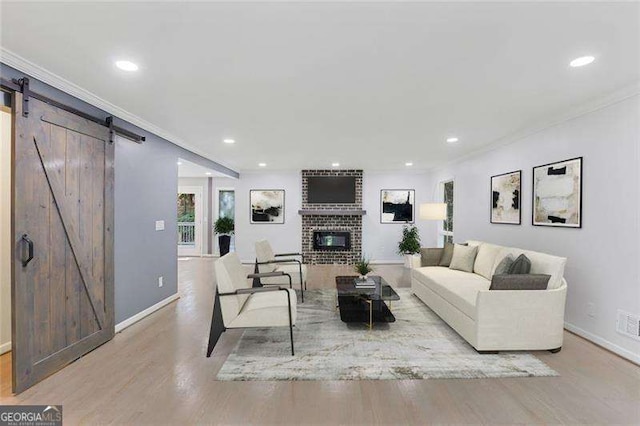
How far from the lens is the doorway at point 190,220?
8930mm

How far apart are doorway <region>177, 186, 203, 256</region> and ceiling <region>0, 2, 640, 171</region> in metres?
5.52

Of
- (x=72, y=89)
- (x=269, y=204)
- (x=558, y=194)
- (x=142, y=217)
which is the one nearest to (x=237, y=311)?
(x=142, y=217)

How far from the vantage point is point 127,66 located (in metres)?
2.28

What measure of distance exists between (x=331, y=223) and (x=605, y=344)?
222 inches

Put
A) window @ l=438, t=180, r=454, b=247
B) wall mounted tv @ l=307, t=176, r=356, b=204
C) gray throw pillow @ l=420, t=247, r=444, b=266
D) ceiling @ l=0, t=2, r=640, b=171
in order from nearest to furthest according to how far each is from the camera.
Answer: ceiling @ l=0, t=2, r=640, b=171 → gray throw pillow @ l=420, t=247, r=444, b=266 → window @ l=438, t=180, r=454, b=247 → wall mounted tv @ l=307, t=176, r=356, b=204

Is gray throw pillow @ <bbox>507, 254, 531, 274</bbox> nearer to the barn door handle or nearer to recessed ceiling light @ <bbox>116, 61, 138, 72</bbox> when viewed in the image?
recessed ceiling light @ <bbox>116, 61, 138, 72</bbox>

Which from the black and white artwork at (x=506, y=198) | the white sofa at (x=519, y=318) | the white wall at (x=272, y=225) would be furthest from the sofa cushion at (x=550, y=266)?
the white wall at (x=272, y=225)

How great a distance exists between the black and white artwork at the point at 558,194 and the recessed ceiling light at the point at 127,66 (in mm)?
4420

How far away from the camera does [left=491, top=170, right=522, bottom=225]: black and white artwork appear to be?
423cm

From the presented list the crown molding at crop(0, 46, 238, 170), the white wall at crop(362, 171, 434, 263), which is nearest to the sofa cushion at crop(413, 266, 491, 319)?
the white wall at crop(362, 171, 434, 263)

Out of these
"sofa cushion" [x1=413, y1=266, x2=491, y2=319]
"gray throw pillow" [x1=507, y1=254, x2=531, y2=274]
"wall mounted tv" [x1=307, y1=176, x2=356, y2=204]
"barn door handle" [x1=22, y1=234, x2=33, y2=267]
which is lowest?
"sofa cushion" [x1=413, y1=266, x2=491, y2=319]

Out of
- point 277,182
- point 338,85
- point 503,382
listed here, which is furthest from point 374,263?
point 338,85

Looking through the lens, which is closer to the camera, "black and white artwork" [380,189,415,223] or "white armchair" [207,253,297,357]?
"white armchair" [207,253,297,357]

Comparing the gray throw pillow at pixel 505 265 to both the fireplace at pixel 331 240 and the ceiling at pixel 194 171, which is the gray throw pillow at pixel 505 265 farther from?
the ceiling at pixel 194 171
